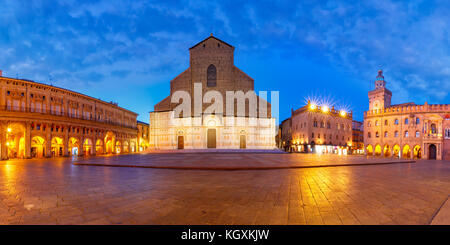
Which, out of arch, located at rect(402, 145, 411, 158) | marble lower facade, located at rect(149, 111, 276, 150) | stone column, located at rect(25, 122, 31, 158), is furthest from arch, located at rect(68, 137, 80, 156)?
arch, located at rect(402, 145, 411, 158)

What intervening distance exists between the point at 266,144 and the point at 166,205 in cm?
3583

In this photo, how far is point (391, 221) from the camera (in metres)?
3.73

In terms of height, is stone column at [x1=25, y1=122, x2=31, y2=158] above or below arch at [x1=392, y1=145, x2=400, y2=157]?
above

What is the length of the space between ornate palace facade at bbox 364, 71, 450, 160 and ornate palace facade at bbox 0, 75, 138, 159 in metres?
57.1

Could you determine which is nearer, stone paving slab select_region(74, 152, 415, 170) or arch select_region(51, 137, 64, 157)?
stone paving slab select_region(74, 152, 415, 170)

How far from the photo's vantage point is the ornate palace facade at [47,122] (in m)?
30.0

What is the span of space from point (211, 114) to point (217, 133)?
374 centimetres

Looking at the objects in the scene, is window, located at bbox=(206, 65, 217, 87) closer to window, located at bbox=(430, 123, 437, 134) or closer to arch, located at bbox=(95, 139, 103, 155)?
arch, located at bbox=(95, 139, 103, 155)

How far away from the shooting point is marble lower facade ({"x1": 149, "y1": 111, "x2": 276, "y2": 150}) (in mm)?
37531

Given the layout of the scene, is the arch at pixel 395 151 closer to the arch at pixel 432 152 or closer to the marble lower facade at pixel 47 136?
the arch at pixel 432 152

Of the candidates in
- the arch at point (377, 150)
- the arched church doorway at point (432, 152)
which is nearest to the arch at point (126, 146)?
the arch at point (377, 150)

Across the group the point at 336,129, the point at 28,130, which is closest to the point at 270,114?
the point at 336,129

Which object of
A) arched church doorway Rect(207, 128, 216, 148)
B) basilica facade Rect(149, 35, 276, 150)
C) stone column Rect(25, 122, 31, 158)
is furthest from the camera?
arched church doorway Rect(207, 128, 216, 148)

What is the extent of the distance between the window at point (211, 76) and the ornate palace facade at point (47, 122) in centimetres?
2516
